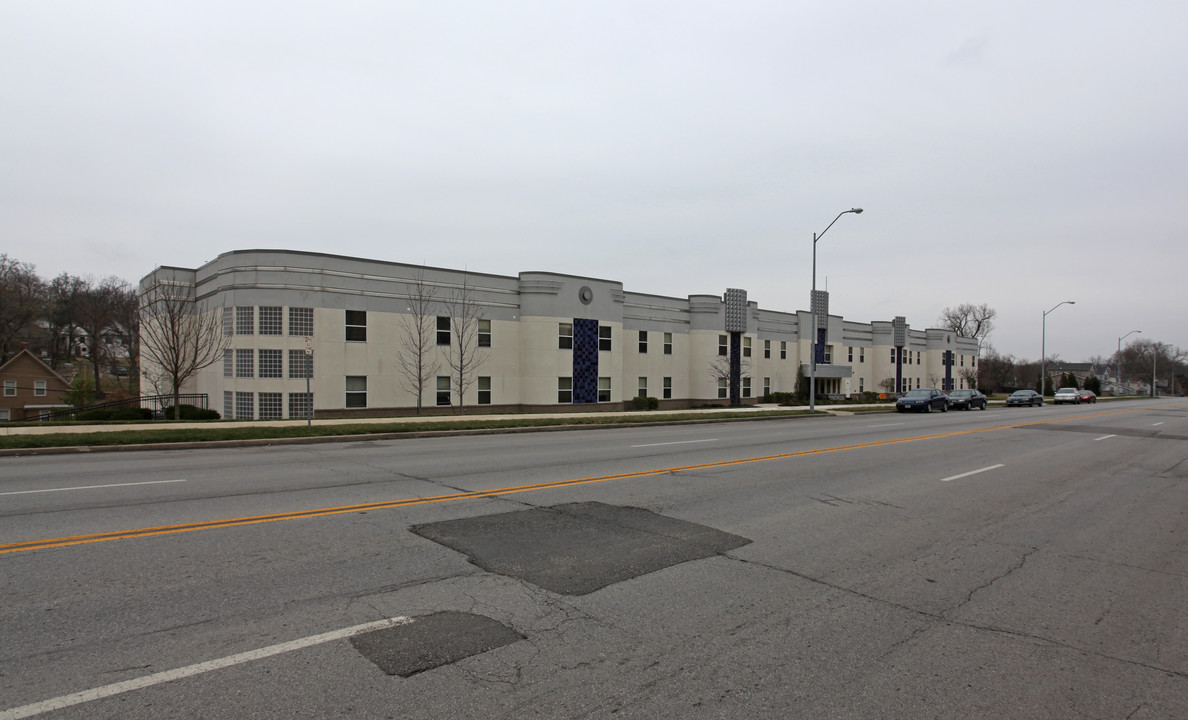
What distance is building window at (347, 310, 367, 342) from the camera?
27500 millimetres

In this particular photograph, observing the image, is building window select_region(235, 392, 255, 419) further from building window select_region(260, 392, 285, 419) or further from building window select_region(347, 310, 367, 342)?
building window select_region(347, 310, 367, 342)

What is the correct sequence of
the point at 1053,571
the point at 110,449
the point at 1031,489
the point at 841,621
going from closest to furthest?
the point at 841,621
the point at 1053,571
the point at 1031,489
the point at 110,449

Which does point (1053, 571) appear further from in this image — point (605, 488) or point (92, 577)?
point (92, 577)

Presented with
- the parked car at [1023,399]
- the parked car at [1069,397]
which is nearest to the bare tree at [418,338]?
the parked car at [1023,399]

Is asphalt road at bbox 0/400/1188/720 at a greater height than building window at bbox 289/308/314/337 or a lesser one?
lesser

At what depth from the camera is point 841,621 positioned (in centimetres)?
475

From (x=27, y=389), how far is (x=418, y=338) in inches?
1689

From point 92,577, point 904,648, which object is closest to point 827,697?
point 904,648

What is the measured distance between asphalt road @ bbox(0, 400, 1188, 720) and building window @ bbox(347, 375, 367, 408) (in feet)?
55.8

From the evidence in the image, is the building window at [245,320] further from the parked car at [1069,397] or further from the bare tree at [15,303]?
the parked car at [1069,397]

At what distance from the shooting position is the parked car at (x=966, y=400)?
3947 centimetres

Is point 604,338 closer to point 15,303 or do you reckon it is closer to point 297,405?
point 297,405

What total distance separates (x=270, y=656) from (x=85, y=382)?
5394cm

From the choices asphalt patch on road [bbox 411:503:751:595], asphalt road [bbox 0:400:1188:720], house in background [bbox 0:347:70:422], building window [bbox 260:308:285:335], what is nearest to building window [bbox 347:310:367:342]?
building window [bbox 260:308:285:335]
